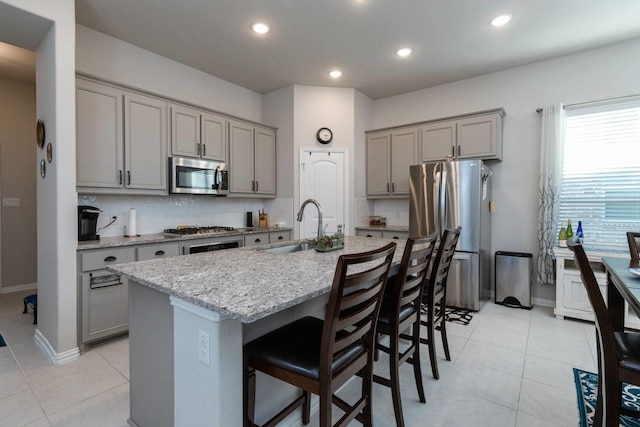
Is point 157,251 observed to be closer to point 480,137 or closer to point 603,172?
point 480,137

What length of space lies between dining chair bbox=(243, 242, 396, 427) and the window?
359 centimetres

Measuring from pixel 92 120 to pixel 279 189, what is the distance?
8.13 ft

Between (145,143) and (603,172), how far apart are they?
16.7 feet

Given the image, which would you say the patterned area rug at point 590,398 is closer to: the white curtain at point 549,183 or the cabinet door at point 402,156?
the white curtain at point 549,183

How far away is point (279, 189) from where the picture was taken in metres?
4.75

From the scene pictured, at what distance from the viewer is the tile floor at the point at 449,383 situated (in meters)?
1.79

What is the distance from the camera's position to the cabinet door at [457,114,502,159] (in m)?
3.82

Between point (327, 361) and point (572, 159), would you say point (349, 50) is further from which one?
point (327, 361)

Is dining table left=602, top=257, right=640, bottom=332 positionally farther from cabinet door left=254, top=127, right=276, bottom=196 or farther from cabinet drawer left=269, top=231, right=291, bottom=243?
cabinet door left=254, top=127, right=276, bottom=196

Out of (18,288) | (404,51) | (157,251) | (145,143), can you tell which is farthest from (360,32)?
(18,288)

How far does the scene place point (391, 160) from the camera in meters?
4.62

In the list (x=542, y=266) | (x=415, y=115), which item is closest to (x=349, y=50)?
(x=415, y=115)

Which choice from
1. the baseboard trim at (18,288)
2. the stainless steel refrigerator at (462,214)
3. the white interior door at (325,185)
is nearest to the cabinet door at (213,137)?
the white interior door at (325,185)

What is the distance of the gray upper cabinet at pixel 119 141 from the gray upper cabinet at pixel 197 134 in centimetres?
14
